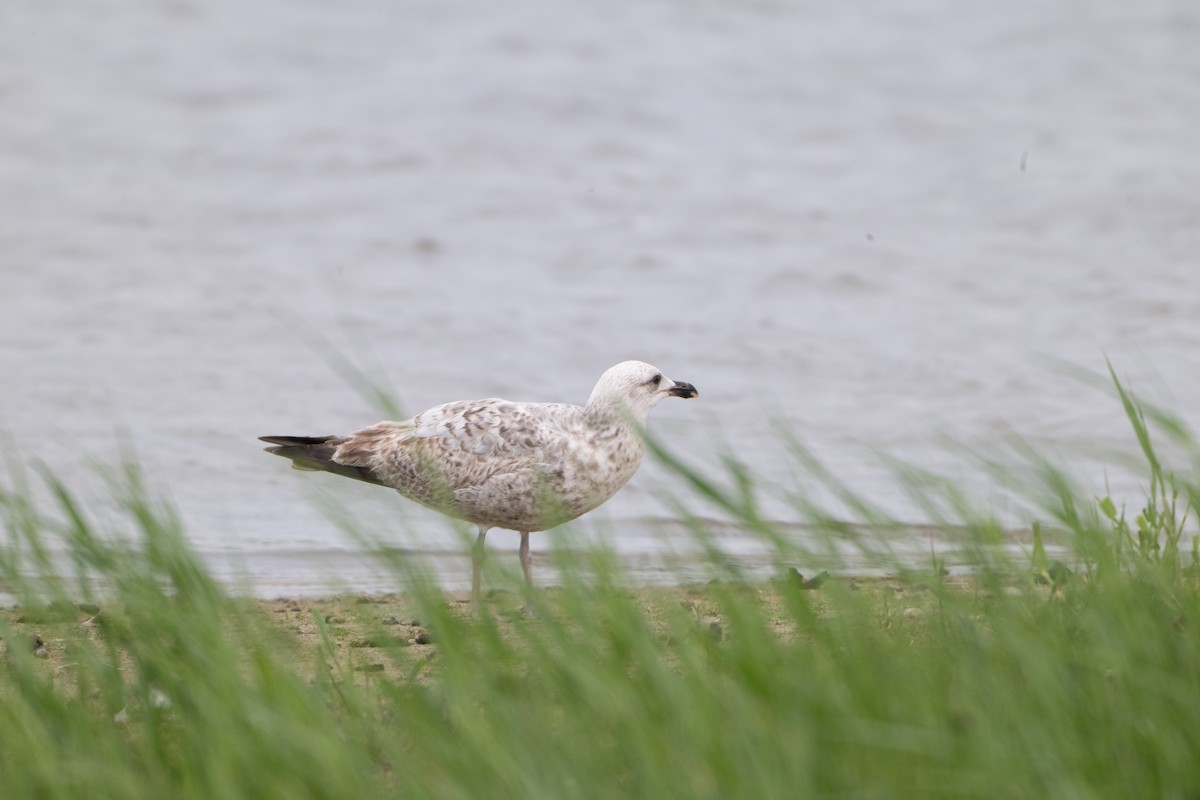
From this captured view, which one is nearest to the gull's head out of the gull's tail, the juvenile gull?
the juvenile gull

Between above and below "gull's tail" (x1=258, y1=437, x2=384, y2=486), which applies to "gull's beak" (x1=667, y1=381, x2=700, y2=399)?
above

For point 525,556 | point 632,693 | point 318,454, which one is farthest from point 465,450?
point 632,693

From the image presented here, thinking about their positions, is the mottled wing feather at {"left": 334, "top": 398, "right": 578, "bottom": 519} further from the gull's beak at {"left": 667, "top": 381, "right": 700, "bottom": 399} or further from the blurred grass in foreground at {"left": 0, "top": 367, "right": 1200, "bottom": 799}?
the blurred grass in foreground at {"left": 0, "top": 367, "right": 1200, "bottom": 799}

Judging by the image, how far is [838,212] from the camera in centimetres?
1661

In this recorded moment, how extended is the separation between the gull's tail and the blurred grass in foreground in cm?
279

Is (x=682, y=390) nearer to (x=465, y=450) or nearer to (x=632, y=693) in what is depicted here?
(x=465, y=450)

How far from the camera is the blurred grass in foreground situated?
148 inches

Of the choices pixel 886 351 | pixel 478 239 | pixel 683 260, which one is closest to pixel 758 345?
pixel 886 351

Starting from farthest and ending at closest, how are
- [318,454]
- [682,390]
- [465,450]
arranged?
[318,454], [682,390], [465,450]

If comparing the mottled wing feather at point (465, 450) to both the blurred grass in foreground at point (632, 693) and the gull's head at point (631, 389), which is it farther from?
the blurred grass in foreground at point (632, 693)

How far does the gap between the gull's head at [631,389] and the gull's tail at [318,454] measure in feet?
3.88

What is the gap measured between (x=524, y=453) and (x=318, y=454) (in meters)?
1.22

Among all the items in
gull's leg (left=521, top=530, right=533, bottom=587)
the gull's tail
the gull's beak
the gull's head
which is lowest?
gull's leg (left=521, top=530, right=533, bottom=587)

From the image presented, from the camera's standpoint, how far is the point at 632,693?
3982 mm
